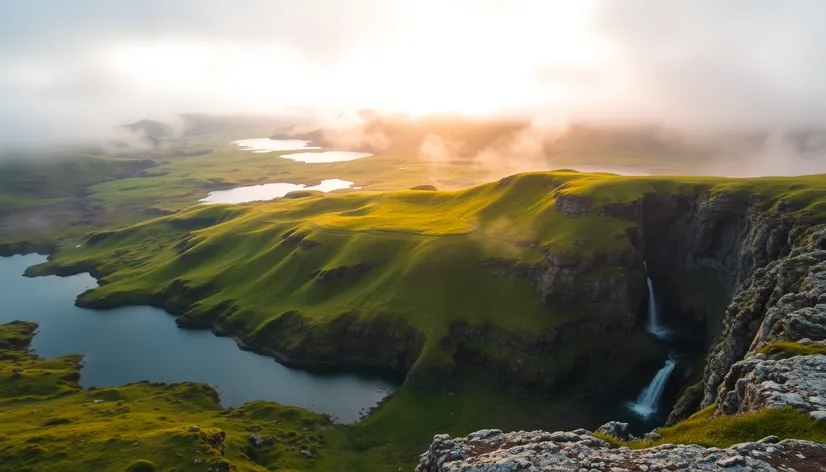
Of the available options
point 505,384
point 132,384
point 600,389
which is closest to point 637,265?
point 600,389

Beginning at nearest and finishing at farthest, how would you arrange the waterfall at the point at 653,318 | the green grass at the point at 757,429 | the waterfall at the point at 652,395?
the green grass at the point at 757,429, the waterfall at the point at 652,395, the waterfall at the point at 653,318

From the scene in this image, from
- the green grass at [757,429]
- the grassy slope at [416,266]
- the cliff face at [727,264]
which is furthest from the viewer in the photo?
the grassy slope at [416,266]

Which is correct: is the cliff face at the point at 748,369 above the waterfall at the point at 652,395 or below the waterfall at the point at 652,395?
above

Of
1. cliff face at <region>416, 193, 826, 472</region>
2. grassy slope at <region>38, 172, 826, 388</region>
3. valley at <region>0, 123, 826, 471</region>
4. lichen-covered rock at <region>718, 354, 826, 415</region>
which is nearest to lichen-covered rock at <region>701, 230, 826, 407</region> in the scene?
cliff face at <region>416, 193, 826, 472</region>

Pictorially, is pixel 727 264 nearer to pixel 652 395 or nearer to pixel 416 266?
pixel 652 395

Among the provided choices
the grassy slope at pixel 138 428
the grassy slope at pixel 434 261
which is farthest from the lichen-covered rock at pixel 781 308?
the grassy slope at pixel 138 428

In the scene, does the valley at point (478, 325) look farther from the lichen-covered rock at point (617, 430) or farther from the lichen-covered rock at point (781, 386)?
the lichen-covered rock at point (617, 430)

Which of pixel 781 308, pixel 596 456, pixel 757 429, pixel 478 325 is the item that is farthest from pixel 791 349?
pixel 478 325
